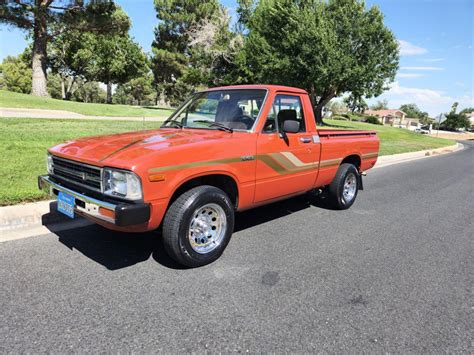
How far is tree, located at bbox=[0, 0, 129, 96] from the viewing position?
2378 centimetres

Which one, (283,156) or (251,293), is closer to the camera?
(251,293)

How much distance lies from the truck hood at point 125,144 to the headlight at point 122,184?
0.14m

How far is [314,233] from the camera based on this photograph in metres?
4.77

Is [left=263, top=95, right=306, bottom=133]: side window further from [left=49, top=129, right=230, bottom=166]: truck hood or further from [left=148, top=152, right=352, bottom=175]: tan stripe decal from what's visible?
[left=49, top=129, right=230, bottom=166]: truck hood

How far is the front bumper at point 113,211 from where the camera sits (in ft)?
9.66

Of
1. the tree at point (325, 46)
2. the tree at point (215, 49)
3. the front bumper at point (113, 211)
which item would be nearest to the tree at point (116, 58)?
the tree at point (215, 49)

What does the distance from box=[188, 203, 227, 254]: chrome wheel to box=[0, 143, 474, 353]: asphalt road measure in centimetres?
22

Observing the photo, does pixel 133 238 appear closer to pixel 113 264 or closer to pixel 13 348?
pixel 113 264

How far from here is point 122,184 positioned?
306cm

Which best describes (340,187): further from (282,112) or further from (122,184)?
(122,184)

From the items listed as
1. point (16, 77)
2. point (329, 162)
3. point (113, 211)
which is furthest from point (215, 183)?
point (16, 77)

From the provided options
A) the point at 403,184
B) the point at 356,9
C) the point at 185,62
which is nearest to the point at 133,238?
the point at 403,184

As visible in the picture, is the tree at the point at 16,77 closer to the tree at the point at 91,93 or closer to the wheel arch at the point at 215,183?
the tree at the point at 91,93

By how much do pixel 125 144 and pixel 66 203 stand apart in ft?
2.69
